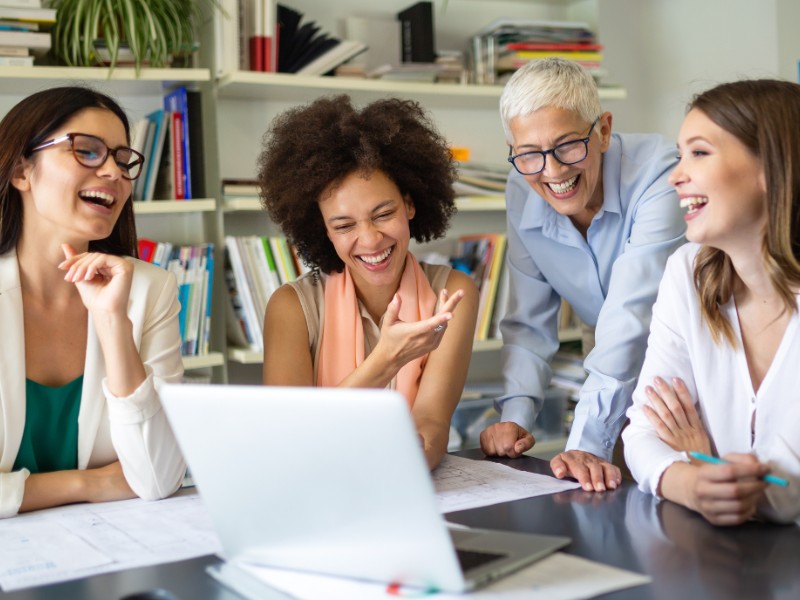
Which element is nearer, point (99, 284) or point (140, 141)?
point (99, 284)

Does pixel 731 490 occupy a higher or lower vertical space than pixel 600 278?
lower

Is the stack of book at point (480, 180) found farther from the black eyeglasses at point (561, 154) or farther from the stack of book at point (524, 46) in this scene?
the black eyeglasses at point (561, 154)

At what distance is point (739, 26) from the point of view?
346 cm

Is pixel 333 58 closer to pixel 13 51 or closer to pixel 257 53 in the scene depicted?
pixel 257 53

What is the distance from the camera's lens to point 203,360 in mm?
2807

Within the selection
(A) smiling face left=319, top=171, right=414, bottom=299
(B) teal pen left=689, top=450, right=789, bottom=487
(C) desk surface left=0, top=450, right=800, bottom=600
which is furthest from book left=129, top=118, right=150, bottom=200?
(B) teal pen left=689, top=450, right=789, bottom=487

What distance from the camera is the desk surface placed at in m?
1.04

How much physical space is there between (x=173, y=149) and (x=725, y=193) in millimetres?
1793

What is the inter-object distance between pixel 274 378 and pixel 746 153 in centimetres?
104

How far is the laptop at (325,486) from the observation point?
0.94 m

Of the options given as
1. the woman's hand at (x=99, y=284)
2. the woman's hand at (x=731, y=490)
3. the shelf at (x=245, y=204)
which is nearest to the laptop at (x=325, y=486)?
the woman's hand at (x=731, y=490)

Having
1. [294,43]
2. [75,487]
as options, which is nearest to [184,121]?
[294,43]

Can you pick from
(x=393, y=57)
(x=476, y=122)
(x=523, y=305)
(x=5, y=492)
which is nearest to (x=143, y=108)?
(x=393, y=57)

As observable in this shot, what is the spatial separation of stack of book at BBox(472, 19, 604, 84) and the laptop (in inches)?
93.1
